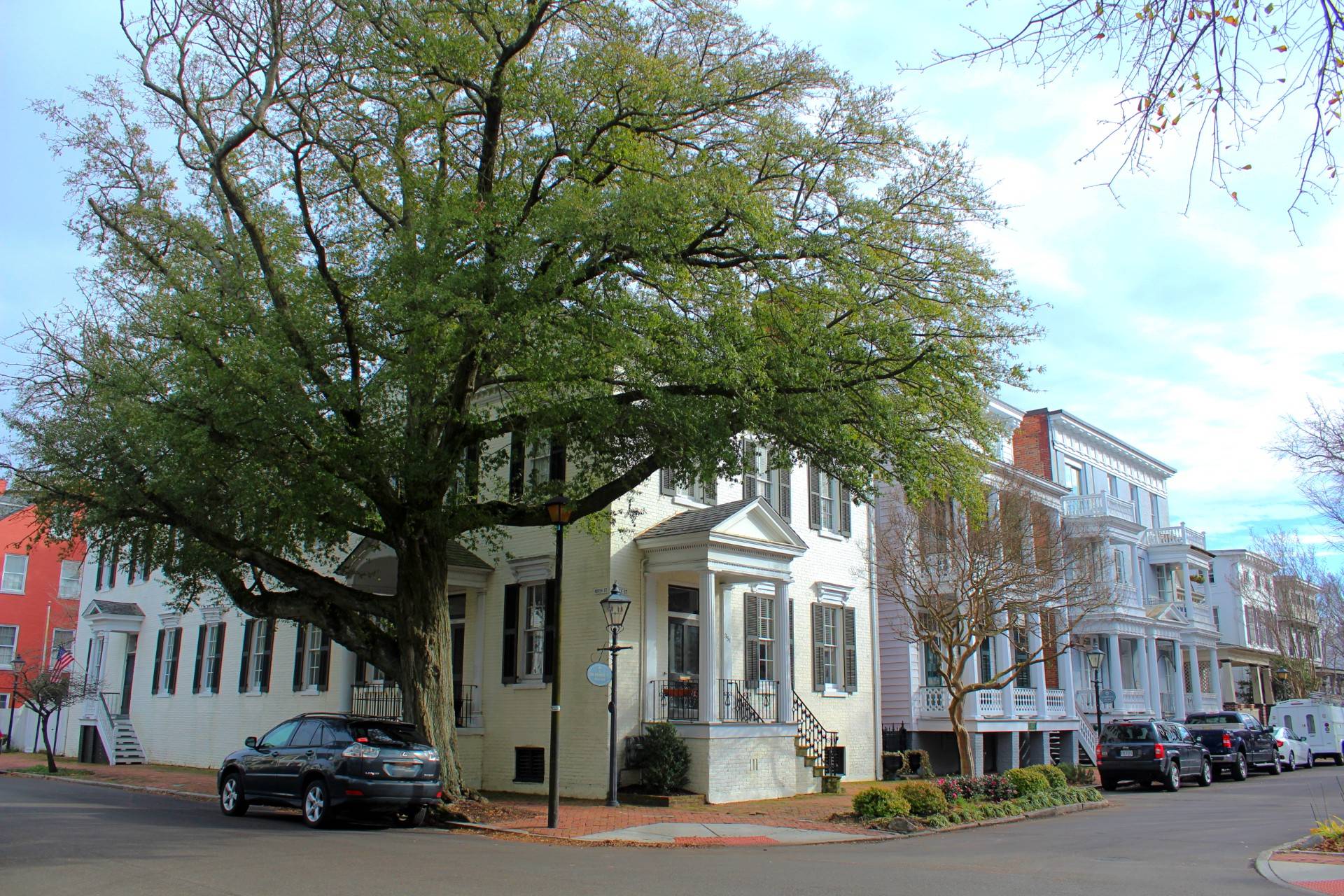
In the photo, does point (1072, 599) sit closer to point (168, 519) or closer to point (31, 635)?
point (168, 519)

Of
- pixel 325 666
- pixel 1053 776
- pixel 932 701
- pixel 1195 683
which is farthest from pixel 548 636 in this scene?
pixel 1195 683

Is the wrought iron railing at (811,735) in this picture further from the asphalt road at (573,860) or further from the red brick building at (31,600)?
the red brick building at (31,600)

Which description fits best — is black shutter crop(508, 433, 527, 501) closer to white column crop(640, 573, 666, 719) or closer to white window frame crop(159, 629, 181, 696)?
white column crop(640, 573, 666, 719)

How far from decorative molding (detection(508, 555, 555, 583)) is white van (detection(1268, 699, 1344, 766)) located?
3293 cm

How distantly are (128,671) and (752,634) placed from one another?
73.6ft

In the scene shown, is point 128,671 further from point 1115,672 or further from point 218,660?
point 1115,672

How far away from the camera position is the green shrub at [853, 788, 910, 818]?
15.5 metres

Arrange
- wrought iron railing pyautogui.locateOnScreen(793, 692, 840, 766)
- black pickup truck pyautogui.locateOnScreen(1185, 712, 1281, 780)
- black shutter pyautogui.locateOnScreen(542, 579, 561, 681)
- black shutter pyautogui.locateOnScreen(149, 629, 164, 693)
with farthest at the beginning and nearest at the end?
black shutter pyautogui.locateOnScreen(149, 629, 164, 693), black pickup truck pyautogui.locateOnScreen(1185, 712, 1281, 780), wrought iron railing pyautogui.locateOnScreen(793, 692, 840, 766), black shutter pyautogui.locateOnScreen(542, 579, 561, 681)

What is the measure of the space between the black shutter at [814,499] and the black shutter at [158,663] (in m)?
20.3

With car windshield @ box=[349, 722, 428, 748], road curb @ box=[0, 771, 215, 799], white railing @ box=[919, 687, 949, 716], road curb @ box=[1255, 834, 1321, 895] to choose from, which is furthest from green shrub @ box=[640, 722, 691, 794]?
white railing @ box=[919, 687, 949, 716]

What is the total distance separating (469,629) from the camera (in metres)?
21.9

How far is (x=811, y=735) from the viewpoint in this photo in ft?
73.7

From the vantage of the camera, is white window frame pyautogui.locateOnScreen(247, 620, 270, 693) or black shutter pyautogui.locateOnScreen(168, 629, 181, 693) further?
black shutter pyautogui.locateOnScreen(168, 629, 181, 693)

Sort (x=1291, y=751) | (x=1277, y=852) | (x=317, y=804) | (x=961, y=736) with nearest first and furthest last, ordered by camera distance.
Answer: (x=1277, y=852), (x=317, y=804), (x=961, y=736), (x=1291, y=751)
